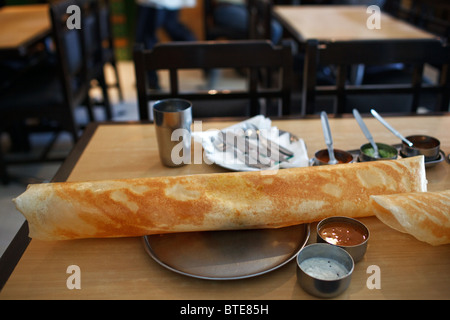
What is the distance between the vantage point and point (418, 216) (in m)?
0.71

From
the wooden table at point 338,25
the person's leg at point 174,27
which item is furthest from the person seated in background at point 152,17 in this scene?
the wooden table at point 338,25

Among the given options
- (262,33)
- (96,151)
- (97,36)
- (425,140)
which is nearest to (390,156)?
(425,140)

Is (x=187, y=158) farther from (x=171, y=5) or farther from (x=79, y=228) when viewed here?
(x=171, y=5)

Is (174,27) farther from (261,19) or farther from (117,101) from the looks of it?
(261,19)

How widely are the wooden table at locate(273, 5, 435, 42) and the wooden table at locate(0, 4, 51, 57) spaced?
4.83 feet

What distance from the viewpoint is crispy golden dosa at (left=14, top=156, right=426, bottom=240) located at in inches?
29.5

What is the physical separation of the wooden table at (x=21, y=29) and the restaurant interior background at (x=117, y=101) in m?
0.68

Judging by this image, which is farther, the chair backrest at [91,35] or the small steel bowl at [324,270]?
the chair backrest at [91,35]

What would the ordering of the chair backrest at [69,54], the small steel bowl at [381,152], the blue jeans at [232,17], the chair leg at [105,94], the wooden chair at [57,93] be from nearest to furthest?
1. the small steel bowl at [381,152]
2. the chair backrest at [69,54]
3. the wooden chair at [57,93]
4. the chair leg at [105,94]
5. the blue jeans at [232,17]

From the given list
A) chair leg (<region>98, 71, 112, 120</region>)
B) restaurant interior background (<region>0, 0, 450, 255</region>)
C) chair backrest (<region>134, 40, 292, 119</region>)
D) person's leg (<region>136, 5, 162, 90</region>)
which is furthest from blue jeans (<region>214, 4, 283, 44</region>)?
chair backrest (<region>134, 40, 292, 119</region>)

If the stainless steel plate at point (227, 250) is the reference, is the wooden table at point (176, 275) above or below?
below

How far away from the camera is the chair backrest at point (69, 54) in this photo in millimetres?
2055

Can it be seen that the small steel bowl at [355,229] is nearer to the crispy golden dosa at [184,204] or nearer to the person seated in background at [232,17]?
the crispy golden dosa at [184,204]

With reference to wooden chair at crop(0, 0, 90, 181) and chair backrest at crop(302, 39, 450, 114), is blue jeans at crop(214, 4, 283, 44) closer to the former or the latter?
wooden chair at crop(0, 0, 90, 181)
